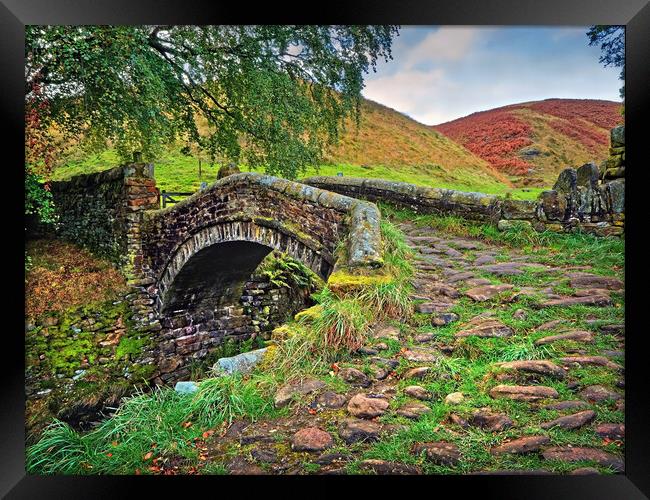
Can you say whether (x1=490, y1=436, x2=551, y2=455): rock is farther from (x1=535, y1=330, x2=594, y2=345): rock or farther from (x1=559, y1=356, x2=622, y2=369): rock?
(x1=535, y1=330, x2=594, y2=345): rock

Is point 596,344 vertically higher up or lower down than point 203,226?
lower down

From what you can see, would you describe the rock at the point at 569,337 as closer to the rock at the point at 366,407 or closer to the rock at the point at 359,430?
the rock at the point at 366,407

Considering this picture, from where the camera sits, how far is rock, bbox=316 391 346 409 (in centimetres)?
288

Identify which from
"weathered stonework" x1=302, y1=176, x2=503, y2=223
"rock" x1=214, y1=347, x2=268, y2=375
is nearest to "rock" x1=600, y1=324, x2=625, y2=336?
"rock" x1=214, y1=347, x2=268, y2=375

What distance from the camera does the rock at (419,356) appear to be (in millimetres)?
3131

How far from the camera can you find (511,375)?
287 cm

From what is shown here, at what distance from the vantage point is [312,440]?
2.70 m

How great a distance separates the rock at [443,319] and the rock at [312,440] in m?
1.37

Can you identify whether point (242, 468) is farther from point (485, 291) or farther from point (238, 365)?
point (485, 291)

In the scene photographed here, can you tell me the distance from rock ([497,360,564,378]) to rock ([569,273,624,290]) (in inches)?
56.7

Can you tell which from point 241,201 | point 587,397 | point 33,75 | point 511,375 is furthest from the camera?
point 241,201

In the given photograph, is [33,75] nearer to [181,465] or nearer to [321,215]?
[321,215]
